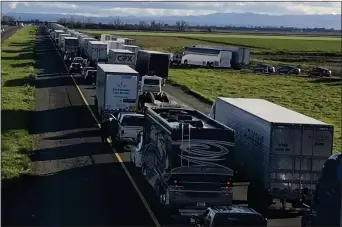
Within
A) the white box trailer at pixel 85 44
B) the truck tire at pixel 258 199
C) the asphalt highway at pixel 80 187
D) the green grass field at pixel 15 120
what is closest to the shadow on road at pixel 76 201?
the asphalt highway at pixel 80 187

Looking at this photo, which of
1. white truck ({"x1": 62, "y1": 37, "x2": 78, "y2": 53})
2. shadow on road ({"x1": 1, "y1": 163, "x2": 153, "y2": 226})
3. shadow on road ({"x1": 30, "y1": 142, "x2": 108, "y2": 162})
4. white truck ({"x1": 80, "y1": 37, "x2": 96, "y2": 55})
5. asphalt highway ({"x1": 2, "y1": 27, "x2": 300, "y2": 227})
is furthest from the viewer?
white truck ({"x1": 62, "y1": 37, "x2": 78, "y2": 53})

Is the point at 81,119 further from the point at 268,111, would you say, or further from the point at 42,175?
the point at 268,111

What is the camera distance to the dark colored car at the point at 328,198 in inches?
536

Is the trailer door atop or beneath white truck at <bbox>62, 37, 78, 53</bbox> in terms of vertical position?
beneath

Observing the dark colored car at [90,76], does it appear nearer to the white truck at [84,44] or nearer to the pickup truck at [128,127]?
the white truck at [84,44]

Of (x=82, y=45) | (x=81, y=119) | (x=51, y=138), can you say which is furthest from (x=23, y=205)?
(x=82, y=45)

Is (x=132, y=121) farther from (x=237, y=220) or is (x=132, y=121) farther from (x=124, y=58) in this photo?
(x=124, y=58)

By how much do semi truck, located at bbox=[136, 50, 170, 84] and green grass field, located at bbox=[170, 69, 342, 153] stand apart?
11.4 ft

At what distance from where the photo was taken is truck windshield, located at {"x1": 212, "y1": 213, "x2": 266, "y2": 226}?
516 inches

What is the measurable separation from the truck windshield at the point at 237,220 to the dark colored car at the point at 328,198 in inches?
59.0

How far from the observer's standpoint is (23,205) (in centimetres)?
1628

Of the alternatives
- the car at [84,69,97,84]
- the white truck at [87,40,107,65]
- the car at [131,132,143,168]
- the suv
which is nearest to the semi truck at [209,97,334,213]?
the suv

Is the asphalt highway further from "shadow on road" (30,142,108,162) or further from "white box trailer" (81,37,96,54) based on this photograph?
"white box trailer" (81,37,96,54)

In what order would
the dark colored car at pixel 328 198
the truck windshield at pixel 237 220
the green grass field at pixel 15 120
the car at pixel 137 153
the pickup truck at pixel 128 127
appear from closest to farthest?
the truck windshield at pixel 237 220 → the dark colored car at pixel 328 198 → the car at pixel 137 153 → the green grass field at pixel 15 120 → the pickup truck at pixel 128 127
